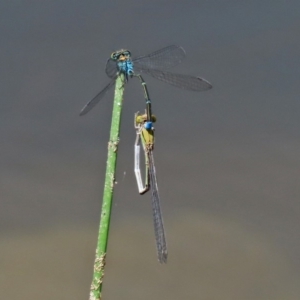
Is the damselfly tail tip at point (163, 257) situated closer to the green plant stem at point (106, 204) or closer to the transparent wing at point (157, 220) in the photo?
the transparent wing at point (157, 220)

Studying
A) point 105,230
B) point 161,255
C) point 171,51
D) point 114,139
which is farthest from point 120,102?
point 171,51

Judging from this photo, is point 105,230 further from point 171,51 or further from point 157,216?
point 171,51

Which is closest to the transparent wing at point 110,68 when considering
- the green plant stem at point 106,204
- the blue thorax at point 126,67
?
the blue thorax at point 126,67

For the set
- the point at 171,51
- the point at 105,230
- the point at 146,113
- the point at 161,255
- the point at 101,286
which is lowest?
the point at 101,286

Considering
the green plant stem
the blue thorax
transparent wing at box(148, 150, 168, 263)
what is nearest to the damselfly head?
the blue thorax

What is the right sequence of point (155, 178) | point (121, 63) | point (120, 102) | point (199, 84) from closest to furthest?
point (120, 102)
point (121, 63)
point (155, 178)
point (199, 84)

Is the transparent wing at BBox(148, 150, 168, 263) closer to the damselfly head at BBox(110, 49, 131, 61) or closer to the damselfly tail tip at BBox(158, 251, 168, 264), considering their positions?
the damselfly tail tip at BBox(158, 251, 168, 264)
